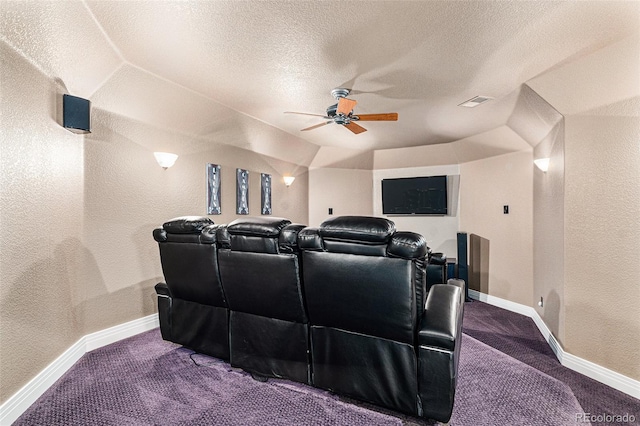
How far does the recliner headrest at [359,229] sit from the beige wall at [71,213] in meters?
2.10

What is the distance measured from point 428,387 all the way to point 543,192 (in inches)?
121

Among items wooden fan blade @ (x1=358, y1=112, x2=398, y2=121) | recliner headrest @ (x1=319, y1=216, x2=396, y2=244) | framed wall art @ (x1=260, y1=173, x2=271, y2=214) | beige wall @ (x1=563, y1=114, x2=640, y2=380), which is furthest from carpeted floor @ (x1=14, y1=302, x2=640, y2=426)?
framed wall art @ (x1=260, y1=173, x2=271, y2=214)

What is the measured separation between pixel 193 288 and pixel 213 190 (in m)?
2.15

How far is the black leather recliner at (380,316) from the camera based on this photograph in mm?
1646

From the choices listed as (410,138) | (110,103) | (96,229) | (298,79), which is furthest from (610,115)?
(96,229)

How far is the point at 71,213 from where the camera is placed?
2.68 meters

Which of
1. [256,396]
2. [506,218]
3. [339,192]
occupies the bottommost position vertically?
[256,396]

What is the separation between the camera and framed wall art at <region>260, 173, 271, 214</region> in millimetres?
5395

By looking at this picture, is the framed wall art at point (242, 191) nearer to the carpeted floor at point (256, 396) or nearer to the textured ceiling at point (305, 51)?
the textured ceiling at point (305, 51)

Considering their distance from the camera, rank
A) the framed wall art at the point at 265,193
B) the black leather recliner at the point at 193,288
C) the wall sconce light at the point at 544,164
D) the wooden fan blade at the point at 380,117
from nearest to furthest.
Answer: the black leather recliner at the point at 193,288
the wooden fan blade at the point at 380,117
the wall sconce light at the point at 544,164
the framed wall art at the point at 265,193

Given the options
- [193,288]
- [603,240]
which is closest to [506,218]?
[603,240]

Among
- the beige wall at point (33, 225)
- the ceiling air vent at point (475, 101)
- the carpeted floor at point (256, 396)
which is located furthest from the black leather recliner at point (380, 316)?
the ceiling air vent at point (475, 101)

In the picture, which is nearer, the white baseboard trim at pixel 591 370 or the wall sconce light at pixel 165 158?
the white baseboard trim at pixel 591 370

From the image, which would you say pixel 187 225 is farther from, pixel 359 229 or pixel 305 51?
pixel 305 51
